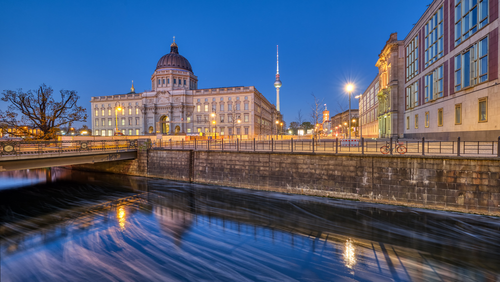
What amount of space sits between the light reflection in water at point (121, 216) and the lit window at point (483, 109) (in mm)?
28519

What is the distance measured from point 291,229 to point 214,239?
12.4 feet

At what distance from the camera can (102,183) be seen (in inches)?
910

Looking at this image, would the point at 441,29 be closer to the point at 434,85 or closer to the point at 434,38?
the point at 434,38

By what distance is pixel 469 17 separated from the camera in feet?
72.5

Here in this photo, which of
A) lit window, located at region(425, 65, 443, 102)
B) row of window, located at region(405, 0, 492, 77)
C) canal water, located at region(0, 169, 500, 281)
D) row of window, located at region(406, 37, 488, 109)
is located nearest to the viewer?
canal water, located at region(0, 169, 500, 281)

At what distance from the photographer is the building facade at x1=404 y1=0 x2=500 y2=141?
19.5 m

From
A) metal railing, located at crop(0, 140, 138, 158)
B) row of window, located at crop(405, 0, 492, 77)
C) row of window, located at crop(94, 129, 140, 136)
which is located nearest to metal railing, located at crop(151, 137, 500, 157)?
metal railing, located at crop(0, 140, 138, 158)

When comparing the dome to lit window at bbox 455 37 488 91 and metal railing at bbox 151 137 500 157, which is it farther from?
lit window at bbox 455 37 488 91

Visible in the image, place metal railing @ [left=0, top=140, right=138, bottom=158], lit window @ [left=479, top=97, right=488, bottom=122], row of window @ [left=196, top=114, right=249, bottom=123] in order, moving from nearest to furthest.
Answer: metal railing @ [left=0, top=140, right=138, bottom=158] → lit window @ [left=479, top=97, right=488, bottom=122] → row of window @ [left=196, top=114, right=249, bottom=123]

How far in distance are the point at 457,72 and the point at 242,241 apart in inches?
1095

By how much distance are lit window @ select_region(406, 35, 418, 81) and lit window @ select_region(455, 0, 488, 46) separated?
11.8 m

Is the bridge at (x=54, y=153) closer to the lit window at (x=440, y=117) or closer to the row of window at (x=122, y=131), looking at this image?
the lit window at (x=440, y=117)

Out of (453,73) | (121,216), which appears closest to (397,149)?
(121,216)

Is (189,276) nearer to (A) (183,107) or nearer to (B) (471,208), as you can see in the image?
(B) (471,208)
